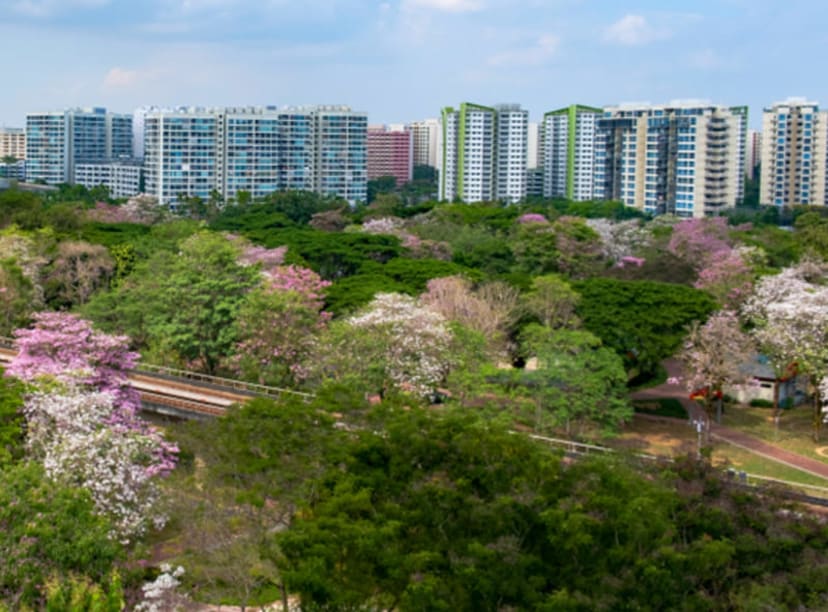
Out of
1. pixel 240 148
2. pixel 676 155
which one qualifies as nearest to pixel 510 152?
pixel 676 155

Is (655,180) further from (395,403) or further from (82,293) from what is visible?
(395,403)

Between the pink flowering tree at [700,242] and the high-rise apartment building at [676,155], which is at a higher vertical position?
the high-rise apartment building at [676,155]

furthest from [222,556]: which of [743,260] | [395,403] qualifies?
[743,260]

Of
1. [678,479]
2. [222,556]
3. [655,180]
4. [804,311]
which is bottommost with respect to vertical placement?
[222,556]

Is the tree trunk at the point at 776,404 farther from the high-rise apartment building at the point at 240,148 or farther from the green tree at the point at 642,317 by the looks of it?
the high-rise apartment building at the point at 240,148

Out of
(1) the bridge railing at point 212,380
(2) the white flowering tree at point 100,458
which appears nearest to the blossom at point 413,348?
(1) the bridge railing at point 212,380

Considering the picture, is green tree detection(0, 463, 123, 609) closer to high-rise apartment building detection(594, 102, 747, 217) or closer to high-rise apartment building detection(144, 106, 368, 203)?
high-rise apartment building detection(594, 102, 747, 217)
